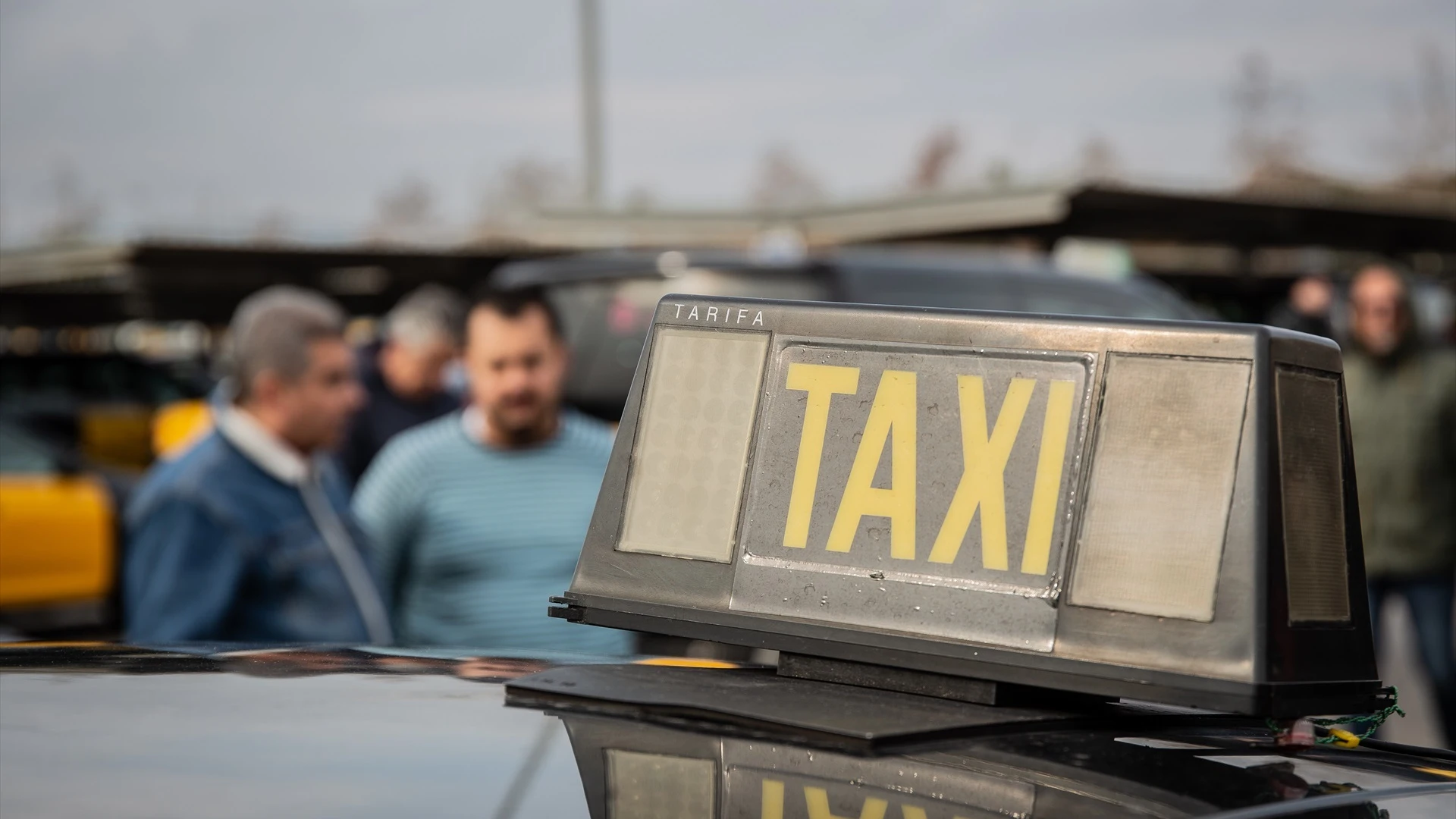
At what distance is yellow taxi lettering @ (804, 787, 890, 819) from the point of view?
4.20 feet

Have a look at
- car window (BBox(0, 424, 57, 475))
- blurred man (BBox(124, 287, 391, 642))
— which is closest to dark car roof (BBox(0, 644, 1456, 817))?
blurred man (BBox(124, 287, 391, 642))

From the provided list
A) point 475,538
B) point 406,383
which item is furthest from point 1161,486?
point 406,383

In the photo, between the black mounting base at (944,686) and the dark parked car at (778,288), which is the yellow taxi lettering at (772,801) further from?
the dark parked car at (778,288)

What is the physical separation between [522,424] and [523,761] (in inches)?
142

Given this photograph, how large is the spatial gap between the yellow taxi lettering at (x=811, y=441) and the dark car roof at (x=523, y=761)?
18 cm

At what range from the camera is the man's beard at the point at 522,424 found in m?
4.99

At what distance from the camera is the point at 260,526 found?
3936mm

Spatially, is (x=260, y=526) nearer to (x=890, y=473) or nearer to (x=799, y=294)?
(x=890, y=473)

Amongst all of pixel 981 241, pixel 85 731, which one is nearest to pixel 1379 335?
pixel 85 731

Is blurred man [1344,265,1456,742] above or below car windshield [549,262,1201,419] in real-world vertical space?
below

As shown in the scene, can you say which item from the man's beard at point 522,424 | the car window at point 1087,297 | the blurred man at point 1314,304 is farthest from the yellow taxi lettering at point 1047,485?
the blurred man at point 1314,304

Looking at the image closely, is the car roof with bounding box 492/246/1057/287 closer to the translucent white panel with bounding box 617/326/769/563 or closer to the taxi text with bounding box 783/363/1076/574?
the translucent white panel with bounding box 617/326/769/563

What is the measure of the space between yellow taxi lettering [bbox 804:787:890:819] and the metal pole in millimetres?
19859

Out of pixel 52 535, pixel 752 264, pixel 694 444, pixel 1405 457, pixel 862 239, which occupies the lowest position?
pixel 52 535
